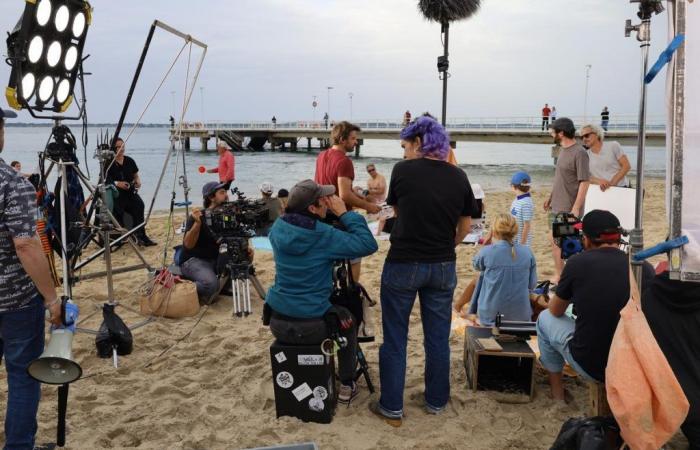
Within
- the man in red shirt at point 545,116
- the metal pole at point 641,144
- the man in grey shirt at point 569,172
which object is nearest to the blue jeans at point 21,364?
the metal pole at point 641,144

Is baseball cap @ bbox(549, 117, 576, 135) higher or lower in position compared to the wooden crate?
higher

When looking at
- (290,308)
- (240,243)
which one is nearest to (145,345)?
(240,243)

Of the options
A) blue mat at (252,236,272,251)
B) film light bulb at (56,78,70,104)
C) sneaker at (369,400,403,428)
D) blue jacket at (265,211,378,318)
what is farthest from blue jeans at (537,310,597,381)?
blue mat at (252,236,272,251)

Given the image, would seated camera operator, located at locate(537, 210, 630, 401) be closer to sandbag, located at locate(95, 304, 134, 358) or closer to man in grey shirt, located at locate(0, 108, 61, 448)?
man in grey shirt, located at locate(0, 108, 61, 448)

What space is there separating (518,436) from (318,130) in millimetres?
39376

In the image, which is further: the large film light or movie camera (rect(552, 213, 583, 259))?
movie camera (rect(552, 213, 583, 259))

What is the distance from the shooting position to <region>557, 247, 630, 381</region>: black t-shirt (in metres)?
2.55

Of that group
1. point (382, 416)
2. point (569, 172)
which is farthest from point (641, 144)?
point (569, 172)

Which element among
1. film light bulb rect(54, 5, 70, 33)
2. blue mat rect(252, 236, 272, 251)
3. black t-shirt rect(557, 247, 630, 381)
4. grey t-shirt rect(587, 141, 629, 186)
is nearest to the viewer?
black t-shirt rect(557, 247, 630, 381)

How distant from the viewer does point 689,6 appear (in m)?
1.83

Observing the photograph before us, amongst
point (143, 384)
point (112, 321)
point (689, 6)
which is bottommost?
point (143, 384)

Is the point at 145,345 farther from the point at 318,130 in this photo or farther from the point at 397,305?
the point at 318,130

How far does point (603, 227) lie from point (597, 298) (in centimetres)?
35

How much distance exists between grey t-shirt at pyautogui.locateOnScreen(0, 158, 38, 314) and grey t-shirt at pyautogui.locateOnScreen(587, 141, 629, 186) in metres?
4.52
